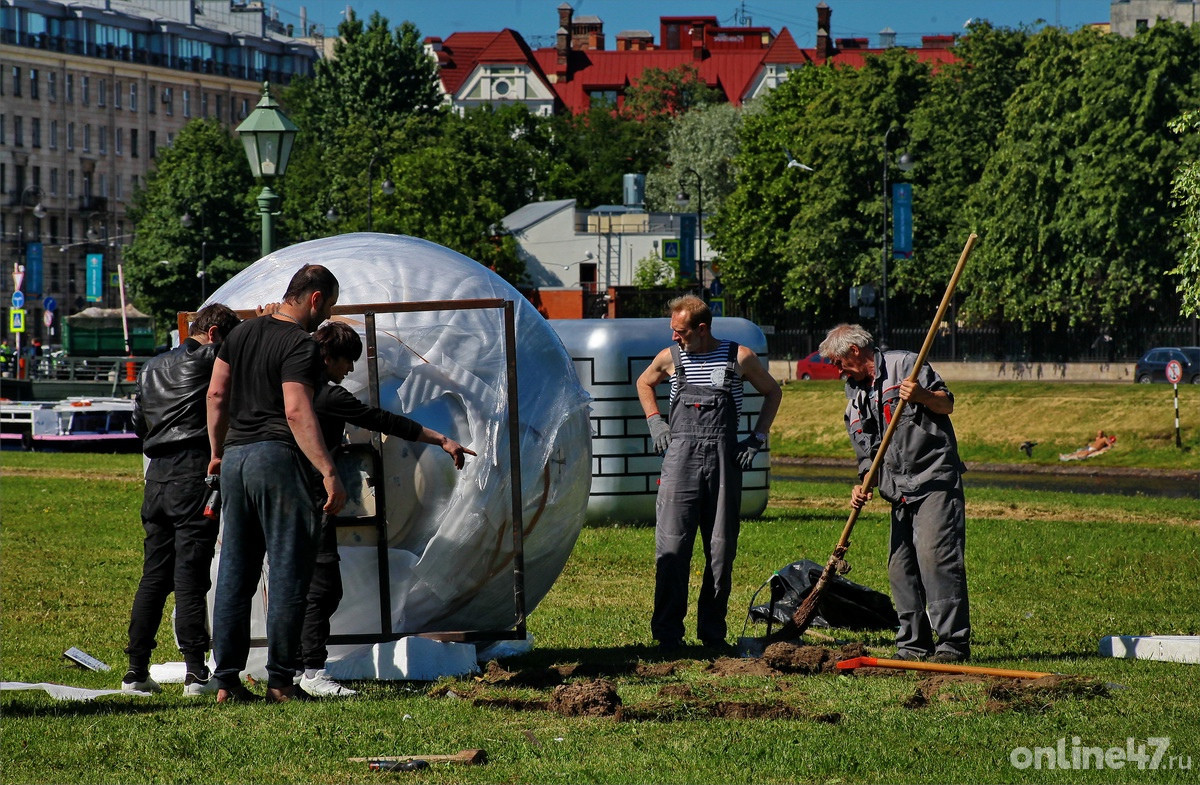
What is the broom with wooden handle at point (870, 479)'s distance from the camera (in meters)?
8.67

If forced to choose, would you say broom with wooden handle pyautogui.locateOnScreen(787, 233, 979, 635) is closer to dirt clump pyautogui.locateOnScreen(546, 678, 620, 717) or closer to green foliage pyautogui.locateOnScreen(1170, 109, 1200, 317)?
dirt clump pyautogui.locateOnScreen(546, 678, 620, 717)

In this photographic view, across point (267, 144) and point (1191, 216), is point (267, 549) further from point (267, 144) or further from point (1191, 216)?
point (1191, 216)

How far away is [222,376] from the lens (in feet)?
25.4

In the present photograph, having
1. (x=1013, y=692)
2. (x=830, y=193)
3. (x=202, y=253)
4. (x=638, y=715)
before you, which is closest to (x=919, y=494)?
(x=1013, y=692)

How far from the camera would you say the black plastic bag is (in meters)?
10.3

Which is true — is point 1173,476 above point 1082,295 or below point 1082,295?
below

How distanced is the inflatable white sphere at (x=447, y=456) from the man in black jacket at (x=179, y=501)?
0.50m

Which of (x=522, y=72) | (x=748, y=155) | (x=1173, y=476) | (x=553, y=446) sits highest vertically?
(x=522, y=72)

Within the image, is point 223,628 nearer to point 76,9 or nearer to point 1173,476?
point 1173,476

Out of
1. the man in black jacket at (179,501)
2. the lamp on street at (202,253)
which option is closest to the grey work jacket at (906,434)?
the man in black jacket at (179,501)

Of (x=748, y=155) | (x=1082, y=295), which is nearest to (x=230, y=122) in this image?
(x=748, y=155)

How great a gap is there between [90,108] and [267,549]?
11772cm

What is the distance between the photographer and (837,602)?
10.4 m

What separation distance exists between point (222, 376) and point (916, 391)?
11.6 ft
